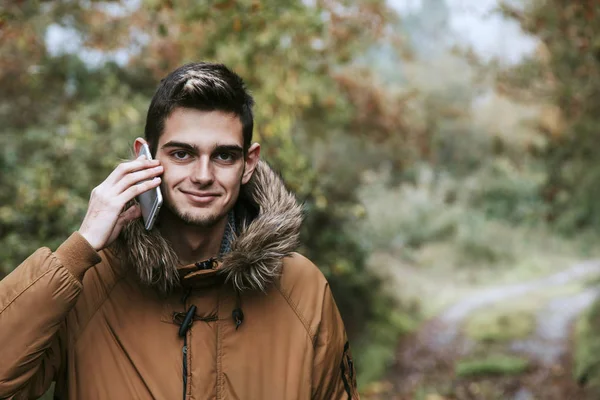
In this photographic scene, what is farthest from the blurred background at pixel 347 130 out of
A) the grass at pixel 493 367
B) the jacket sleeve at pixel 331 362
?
the jacket sleeve at pixel 331 362

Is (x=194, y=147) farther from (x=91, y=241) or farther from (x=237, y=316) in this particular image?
(x=237, y=316)

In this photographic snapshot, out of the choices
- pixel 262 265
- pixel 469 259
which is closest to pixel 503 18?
pixel 262 265

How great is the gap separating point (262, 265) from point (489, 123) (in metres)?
23.5

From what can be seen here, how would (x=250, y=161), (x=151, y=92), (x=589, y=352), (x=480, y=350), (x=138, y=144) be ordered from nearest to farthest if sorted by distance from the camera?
(x=138, y=144), (x=250, y=161), (x=589, y=352), (x=151, y=92), (x=480, y=350)

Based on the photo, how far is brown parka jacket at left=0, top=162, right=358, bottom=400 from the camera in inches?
75.7

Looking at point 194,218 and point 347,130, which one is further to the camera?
point 347,130

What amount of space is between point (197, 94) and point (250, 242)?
0.56m

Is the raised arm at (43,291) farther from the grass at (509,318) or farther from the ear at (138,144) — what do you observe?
the grass at (509,318)

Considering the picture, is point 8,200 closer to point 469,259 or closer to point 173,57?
point 173,57

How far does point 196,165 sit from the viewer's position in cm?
224

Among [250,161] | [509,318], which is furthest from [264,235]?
[509,318]

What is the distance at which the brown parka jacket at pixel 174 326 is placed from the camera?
6.31 ft

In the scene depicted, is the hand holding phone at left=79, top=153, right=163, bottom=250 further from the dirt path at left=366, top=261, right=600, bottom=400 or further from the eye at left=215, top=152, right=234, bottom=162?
the dirt path at left=366, top=261, right=600, bottom=400

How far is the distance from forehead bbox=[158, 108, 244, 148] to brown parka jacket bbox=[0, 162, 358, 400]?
347 millimetres
